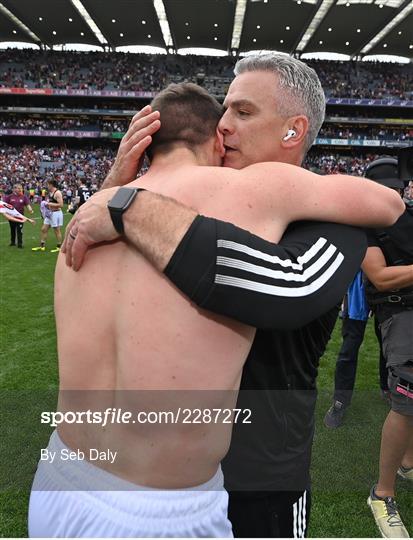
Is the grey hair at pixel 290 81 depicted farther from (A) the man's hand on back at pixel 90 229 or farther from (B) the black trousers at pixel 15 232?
(B) the black trousers at pixel 15 232

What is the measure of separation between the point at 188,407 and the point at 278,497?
0.61 m

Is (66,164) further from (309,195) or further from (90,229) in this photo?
(309,195)

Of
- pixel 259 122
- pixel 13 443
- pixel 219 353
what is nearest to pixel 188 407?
pixel 219 353

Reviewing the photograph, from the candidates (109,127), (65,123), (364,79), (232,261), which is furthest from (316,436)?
(364,79)

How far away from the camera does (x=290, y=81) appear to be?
1507 mm

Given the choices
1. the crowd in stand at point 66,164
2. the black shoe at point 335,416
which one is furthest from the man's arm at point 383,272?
the crowd in stand at point 66,164

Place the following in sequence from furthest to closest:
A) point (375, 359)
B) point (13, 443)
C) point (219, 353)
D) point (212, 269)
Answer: point (375, 359) < point (13, 443) < point (219, 353) < point (212, 269)

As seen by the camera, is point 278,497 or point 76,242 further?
point 278,497

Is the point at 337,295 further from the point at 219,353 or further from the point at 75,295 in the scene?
the point at 75,295

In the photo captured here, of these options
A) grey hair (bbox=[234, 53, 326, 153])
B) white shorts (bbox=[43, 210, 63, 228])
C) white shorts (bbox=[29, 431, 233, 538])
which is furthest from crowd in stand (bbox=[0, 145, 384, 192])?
white shorts (bbox=[29, 431, 233, 538])

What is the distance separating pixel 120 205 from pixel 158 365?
0.43 metres

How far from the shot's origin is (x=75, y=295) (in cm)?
129

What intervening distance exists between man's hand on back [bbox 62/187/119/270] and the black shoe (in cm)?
357

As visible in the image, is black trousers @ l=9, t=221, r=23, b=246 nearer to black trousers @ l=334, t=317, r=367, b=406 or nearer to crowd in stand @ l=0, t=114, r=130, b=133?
black trousers @ l=334, t=317, r=367, b=406
